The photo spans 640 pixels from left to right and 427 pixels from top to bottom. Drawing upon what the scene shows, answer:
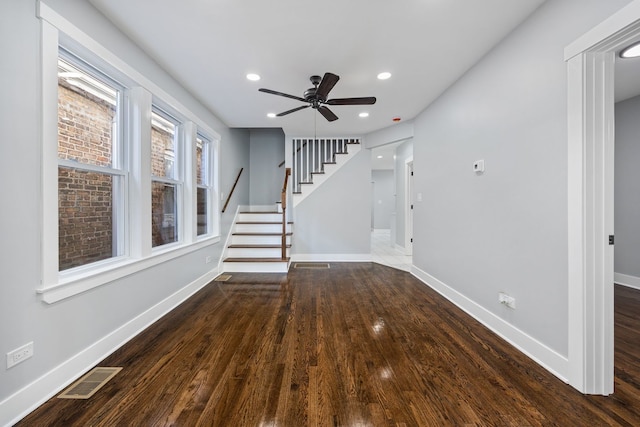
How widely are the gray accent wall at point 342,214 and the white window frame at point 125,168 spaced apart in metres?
2.45

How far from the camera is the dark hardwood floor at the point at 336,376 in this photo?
4.68 ft

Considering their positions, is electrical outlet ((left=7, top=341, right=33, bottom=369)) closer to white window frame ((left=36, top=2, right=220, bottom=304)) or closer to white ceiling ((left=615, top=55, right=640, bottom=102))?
white window frame ((left=36, top=2, right=220, bottom=304))

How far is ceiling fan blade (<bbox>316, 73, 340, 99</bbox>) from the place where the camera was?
2365mm

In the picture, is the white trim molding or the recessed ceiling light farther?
the white trim molding

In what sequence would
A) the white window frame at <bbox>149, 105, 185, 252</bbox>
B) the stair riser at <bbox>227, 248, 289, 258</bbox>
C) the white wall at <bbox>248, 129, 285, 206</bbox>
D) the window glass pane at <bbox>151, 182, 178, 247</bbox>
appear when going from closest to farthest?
the window glass pane at <bbox>151, 182, 178, 247</bbox> < the white window frame at <bbox>149, 105, 185, 252</bbox> < the stair riser at <bbox>227, 248, 289, 258</bbox> < the white wall at <bbox>248, 129, 285, 206</bbox>

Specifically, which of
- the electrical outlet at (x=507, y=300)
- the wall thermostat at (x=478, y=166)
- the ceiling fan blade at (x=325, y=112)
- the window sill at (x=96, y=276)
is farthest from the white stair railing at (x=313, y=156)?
the electrical outlet at (x=507, y=300)

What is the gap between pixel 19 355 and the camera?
4.75 feet

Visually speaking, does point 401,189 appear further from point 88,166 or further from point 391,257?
point 88,166

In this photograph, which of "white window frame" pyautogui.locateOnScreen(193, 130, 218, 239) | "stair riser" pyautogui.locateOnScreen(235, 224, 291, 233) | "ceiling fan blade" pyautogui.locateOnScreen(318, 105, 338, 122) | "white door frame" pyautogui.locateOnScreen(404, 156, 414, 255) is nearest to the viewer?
"ceiling fan blade" pyautogui.locateOnScreen(318, 105, 338, 122)

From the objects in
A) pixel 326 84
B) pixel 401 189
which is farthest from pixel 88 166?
pixel 401 189

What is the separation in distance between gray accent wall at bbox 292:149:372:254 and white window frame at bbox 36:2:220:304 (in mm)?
2448

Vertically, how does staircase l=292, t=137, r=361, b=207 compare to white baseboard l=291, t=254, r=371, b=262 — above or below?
above

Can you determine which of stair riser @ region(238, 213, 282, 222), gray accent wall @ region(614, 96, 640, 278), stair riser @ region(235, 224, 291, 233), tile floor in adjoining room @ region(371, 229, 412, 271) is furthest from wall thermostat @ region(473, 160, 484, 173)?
stair riser @ region(238, 213, 282, 222)

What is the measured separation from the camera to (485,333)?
93.4 inches
